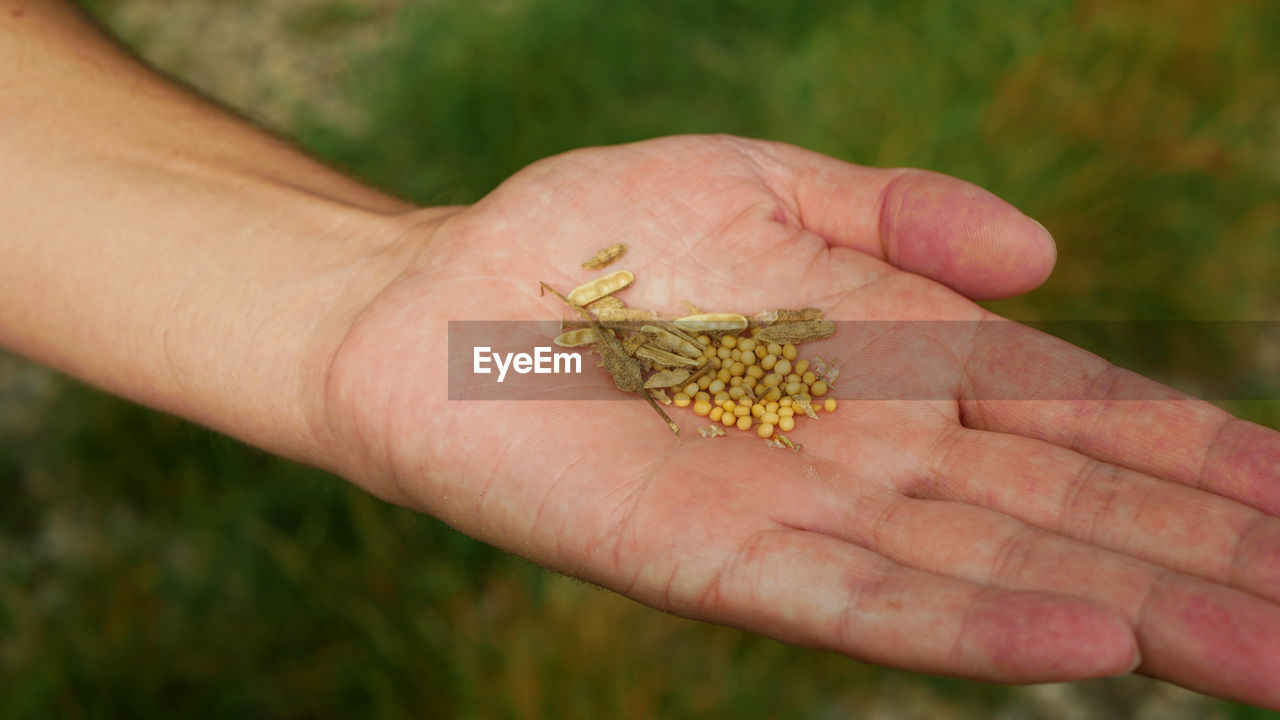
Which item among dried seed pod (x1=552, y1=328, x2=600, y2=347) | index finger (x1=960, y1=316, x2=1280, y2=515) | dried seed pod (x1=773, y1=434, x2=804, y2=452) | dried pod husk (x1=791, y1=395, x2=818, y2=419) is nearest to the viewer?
index finger (x1=960, y1=316, x2=1280, y2=515)

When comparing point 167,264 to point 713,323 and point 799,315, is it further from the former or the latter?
point 799,315

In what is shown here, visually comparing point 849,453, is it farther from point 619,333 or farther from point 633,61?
point 633,61

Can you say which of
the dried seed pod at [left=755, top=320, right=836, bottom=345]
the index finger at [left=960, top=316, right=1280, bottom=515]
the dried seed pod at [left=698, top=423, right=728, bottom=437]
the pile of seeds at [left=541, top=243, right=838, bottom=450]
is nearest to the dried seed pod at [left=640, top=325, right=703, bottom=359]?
the pile of seeds at [left=541, top=243, right=838, bottom=450]

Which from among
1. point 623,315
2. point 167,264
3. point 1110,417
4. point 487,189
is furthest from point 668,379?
point 487,189

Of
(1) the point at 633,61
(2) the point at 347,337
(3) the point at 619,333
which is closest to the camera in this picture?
(2) the point at 347,337

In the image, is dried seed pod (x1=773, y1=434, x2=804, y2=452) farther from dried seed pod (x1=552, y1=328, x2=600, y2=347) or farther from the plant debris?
dried seed pod (x1=552, y1=328, x2=600, y2=347)

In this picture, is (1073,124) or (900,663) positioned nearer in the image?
(900,663)

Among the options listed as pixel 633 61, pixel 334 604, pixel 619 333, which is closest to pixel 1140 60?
pixel 633 61

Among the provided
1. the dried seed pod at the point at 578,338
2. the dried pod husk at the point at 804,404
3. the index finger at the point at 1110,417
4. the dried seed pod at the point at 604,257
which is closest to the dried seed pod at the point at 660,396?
the dried seed pod at the point at 578,338
